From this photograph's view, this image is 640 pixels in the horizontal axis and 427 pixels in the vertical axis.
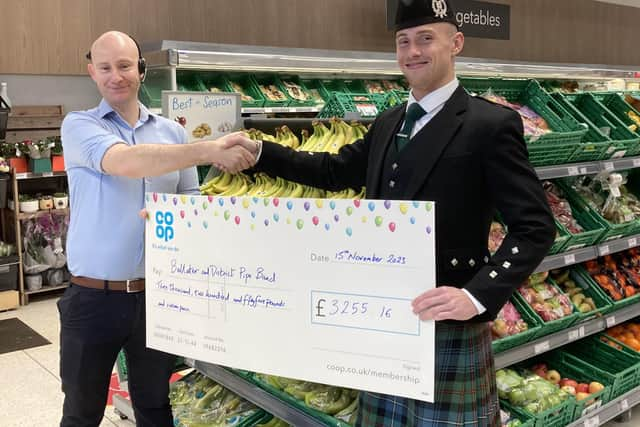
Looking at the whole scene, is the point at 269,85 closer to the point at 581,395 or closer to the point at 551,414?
the point at 581,395

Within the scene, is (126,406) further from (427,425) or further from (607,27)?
(607,27)

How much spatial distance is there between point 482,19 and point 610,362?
18.5ft

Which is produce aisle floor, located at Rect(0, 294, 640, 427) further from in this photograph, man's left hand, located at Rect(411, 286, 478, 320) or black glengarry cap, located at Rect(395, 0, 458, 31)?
black glengarry cap, located at Rect(395, 0, 458, 31)

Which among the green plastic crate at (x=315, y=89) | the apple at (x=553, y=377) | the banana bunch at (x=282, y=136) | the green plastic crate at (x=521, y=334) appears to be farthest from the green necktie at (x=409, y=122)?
the green plastic crate at (x=315, y=89)

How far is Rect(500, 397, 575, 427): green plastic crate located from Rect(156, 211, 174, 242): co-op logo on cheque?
1.80m

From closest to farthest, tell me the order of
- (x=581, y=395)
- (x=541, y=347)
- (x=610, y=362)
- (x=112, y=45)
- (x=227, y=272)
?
(x=227, y=272), (x=112, y=45), (x=541, y=347), (x=581, y=395), (x=610, y=362)

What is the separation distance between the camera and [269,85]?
19.3 ft

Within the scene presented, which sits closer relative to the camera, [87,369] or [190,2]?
[87,369]

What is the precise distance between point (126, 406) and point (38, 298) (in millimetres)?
3064

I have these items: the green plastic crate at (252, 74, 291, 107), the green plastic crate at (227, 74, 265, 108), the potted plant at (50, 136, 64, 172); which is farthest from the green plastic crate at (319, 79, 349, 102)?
the potted plant at (50, 136, 64, 172)

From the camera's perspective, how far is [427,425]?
1.84 meters

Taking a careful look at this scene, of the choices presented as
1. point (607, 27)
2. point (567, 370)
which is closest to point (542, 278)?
point (567, 370)

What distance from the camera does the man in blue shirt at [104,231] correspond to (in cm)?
222

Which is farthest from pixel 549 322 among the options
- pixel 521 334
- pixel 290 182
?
pixel 290 182
